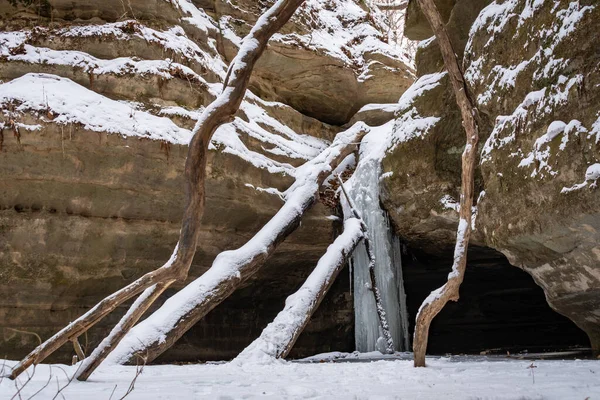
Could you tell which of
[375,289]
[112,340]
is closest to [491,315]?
[375,289]

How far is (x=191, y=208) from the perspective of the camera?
4602mm

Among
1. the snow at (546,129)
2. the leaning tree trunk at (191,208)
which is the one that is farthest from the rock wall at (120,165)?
the snow at (546,129)

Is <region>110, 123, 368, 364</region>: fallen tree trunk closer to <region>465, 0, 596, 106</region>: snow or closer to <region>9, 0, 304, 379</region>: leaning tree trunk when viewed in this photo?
<region>9, 0, 304, 379</region>: leaning tree trunk

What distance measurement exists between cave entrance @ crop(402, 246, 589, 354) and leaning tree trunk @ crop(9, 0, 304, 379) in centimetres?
807

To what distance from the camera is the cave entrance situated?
12.6 meters

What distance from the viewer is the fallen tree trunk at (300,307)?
6.76 m

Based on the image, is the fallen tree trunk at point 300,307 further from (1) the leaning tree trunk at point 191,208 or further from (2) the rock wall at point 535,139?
(1) the leaning tree trunk at point 191,208

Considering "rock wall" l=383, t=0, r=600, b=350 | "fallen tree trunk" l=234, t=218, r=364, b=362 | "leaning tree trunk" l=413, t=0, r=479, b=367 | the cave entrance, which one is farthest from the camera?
the cave entrance

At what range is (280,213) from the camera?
9.04m

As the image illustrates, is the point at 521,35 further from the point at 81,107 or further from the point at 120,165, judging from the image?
the point at 81,107

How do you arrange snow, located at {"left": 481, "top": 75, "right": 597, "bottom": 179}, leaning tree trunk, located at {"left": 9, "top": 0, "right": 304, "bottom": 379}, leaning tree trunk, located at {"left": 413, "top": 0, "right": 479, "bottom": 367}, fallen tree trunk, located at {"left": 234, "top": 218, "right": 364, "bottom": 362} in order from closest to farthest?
leaning tree trunk, located at {"left": 9, "top": 0, "right": 304, "bottom": 379} → leaning tree trunk, located at {"left": 413, "top": 0, "right": 479, "bottom": 367} → snow, located at {"left": 481, "top": 75, "right": 597, "bottom": 179} → fallen tree trunk, located at {"left": 234, "top": 218, "right": 364, "bottom": 362}

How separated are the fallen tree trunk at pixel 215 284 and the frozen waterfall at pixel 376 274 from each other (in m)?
1.04

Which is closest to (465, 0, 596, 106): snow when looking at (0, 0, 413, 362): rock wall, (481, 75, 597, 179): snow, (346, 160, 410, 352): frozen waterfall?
(481, 75, 597, 179): snow

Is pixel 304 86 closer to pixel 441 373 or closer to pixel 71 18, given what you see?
pixel 71 18
